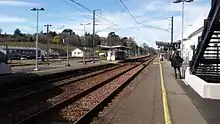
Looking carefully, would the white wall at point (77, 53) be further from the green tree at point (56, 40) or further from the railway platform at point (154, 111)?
the railway platform at point (154, 111)

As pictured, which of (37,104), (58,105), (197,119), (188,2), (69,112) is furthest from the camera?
(188,2)

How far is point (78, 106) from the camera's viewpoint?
587 inches

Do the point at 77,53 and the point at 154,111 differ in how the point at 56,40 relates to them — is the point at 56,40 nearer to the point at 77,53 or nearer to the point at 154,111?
the point at 77,53

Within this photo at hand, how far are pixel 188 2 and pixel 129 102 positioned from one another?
135 feet

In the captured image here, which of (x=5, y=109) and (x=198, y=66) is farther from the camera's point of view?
(x=198, y=66)

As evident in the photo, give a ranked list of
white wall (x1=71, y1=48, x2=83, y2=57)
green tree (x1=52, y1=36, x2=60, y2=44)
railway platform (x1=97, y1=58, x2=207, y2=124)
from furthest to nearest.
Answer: green tree (x1=52, y1=36, x2=60, y2=44) < white wall (x1=71, y1=48, x2=83, y2=57) < railway platform (x1=97, y1=58, x2=207, y2=124)

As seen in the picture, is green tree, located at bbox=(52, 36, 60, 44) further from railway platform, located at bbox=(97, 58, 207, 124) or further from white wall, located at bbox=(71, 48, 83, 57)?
railway platform, located at bbox=(97, 58, 207, 124)

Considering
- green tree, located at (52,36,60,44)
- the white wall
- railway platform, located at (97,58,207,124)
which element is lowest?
railway platform, located at (97,58,207,124)

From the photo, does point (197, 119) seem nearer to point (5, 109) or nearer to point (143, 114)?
point (143, 114)

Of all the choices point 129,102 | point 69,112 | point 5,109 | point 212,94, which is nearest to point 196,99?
point 212,94

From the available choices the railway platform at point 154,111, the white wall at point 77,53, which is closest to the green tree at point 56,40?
the white wall at point 77,53

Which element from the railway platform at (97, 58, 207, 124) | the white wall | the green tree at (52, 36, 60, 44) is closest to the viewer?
the railway platform at (97, 58, 207, 124)

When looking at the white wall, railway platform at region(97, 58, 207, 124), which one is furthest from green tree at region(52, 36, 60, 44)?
railway platform at region(97, 58, 207, 124)

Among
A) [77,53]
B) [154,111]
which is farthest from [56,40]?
[154,111]
